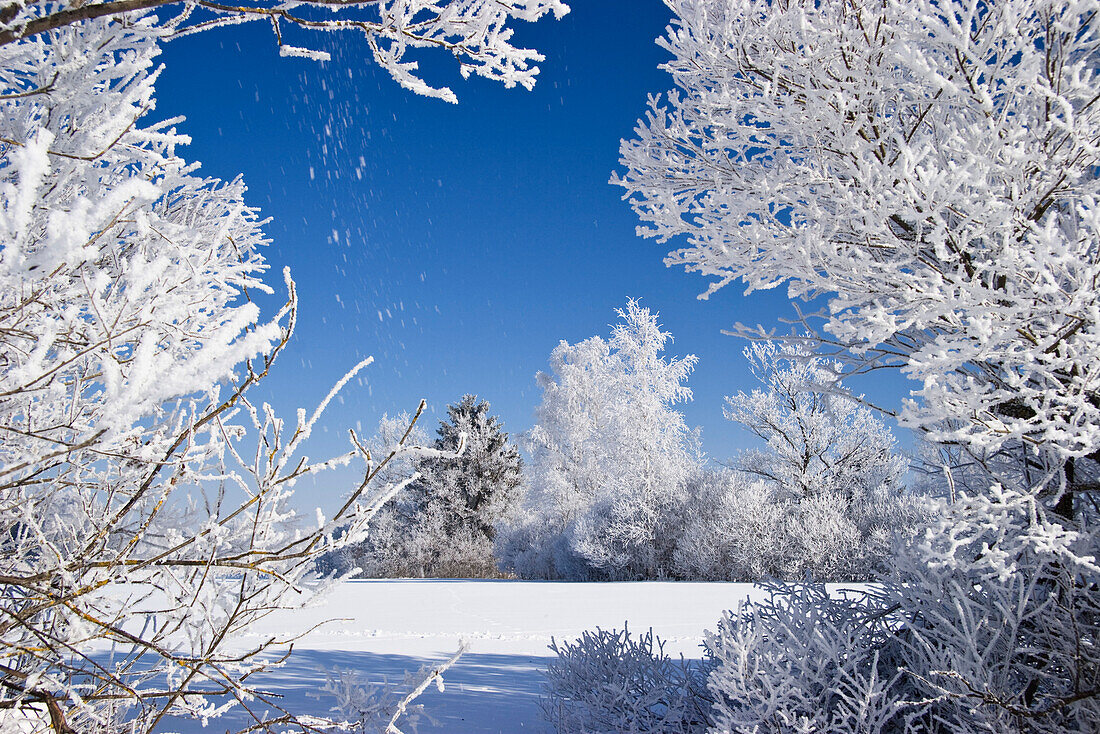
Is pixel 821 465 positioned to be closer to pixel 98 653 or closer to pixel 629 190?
pixel 629 190

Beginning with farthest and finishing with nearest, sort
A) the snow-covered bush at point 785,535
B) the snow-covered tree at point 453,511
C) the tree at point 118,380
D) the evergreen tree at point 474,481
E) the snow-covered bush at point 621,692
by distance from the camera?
the evergreen tree at point 474,481, the snow-covered tree at point 453,511, the snow-covered bush at point 785,535, the snow-covered bush at point 621,692, the tree at point 118,380

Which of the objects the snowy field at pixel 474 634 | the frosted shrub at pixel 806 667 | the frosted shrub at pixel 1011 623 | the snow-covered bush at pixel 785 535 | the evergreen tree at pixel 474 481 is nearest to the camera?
the frosted shrub at pixel 1011 623

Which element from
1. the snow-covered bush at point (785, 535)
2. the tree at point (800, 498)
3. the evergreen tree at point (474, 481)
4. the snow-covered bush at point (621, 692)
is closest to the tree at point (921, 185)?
the snow-covered bush at point (621, 692)

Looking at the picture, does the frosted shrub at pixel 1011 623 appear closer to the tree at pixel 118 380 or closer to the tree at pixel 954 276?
the tree at pixel 954 276

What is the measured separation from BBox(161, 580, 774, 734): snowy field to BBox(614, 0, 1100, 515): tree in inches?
74.9

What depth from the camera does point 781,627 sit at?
9.13 feet

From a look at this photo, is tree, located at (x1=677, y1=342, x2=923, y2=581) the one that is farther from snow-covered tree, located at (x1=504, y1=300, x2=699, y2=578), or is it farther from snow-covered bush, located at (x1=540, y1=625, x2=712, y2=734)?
snow-covered bush, located at (x1=540, y1=625, x2=712, y2=734)

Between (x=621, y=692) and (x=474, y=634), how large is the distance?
4.05 metres

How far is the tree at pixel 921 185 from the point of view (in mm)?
2344

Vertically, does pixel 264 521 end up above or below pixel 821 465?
below

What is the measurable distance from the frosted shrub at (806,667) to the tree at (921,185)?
3.30ft

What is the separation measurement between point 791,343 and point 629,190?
1.52m

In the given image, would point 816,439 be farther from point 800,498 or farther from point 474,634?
point 474,634

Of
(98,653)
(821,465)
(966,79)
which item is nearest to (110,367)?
(966,79)
